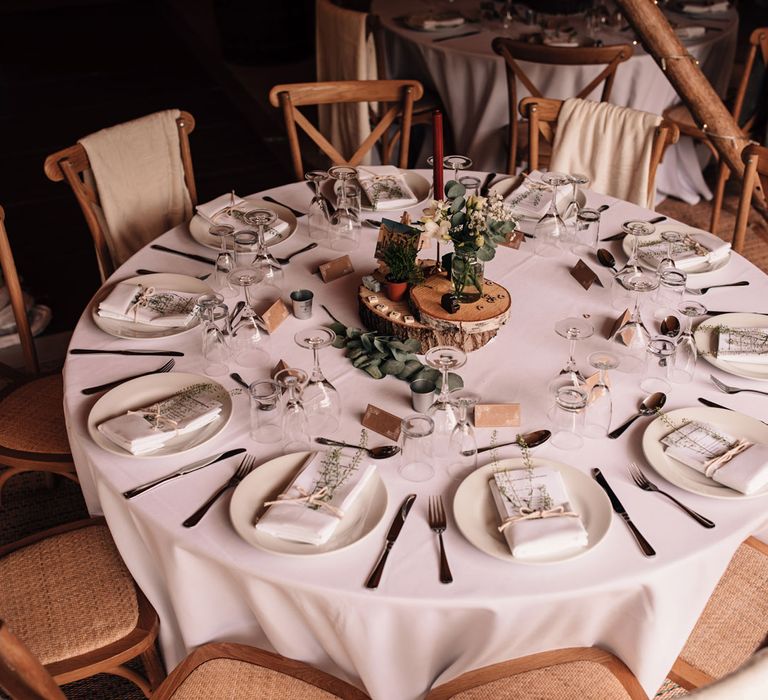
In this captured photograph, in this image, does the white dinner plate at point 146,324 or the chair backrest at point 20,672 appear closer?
the chair backrest at point 20,672

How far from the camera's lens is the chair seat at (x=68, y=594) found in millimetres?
2082

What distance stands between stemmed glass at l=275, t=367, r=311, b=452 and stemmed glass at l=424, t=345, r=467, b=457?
0.31m

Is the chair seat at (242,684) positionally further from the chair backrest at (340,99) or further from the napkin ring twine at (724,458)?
the chair backrest at (340,99)

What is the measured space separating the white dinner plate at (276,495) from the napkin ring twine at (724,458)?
744mm

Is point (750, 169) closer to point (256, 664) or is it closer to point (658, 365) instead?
point (658, 365)

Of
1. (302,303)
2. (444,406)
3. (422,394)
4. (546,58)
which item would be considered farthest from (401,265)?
(546,58)

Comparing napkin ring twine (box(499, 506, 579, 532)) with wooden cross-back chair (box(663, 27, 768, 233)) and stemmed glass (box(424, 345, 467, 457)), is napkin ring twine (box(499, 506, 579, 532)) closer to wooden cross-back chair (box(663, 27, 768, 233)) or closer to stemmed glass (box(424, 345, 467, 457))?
stemmed glass (box(424, 345, 467, 457))

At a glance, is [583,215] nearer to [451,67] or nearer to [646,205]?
[646,205]

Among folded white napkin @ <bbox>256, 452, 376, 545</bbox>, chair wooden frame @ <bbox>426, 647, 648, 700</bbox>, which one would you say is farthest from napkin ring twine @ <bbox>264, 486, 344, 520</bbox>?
chair wooden frame @ <bbox>426, 647, 648, 700</bbox>

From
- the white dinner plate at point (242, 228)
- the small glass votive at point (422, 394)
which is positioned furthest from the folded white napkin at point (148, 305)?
the small glass votive at point (422, 394)

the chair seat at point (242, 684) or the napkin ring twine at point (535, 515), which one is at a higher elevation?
the napkin ring twine at point (535, 515)

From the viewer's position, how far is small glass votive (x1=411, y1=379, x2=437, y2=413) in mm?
2094

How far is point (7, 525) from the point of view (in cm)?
323

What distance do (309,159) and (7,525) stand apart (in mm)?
3652
